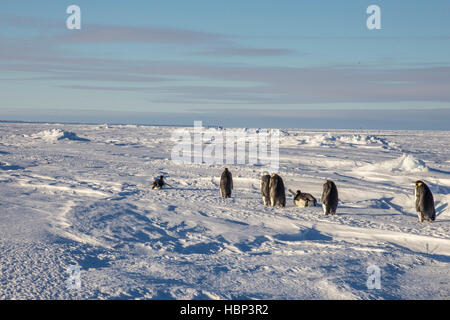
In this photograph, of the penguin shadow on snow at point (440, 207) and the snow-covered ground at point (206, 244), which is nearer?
the snow-covered ground at point (206, 244)

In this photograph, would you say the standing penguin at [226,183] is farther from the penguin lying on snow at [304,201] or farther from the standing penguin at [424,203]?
the standing penguin at [424,203]

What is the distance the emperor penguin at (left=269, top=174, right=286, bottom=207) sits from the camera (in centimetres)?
1019

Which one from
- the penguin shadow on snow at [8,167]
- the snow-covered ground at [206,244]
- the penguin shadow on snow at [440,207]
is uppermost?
the penguin shadow on snow at [8,167]

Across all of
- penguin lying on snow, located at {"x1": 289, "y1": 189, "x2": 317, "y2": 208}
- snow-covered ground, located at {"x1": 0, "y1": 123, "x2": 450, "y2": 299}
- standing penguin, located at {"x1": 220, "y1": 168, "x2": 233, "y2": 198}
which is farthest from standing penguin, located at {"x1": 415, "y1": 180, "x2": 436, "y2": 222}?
standing penguin, located at {"x1": 220, "y1": 168, "x2": 233, "y2": 198}

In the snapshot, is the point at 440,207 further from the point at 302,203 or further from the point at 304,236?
the point at 304,236

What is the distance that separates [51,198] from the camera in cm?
1077

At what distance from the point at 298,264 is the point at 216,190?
7557 millimetres

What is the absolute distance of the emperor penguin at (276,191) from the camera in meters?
10.2

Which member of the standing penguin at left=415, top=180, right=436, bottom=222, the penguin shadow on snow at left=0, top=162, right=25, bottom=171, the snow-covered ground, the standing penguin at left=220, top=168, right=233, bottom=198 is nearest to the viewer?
the snow-covered ground

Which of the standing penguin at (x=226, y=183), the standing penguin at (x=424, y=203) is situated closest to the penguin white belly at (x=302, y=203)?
the standing penguin at (x=226, y=183)

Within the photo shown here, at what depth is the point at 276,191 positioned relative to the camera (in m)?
10.2

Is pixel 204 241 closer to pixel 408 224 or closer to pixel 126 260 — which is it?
pixel 126 260

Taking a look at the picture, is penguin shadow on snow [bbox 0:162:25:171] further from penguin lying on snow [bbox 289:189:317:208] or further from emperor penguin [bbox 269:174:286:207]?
penguin lying on snow [bbox 289:189:317:208]

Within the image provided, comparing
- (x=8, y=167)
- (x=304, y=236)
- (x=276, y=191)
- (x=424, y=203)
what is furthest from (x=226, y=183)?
(x=8, y=167)
